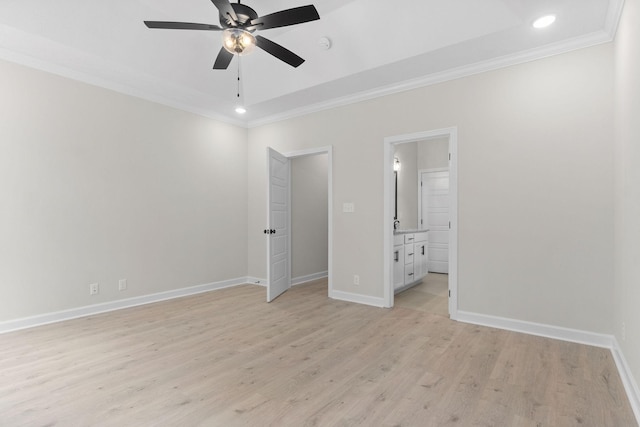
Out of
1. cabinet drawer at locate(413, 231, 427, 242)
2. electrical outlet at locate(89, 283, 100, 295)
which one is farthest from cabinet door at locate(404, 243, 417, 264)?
electrical outlet at locate(89, 283, 100, 295)

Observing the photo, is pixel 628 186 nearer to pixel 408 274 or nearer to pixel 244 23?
pixel 244 23

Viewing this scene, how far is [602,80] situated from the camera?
9.53 ft

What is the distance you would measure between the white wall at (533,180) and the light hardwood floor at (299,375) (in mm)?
415

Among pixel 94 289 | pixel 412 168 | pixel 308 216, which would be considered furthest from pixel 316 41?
pixel 412 168

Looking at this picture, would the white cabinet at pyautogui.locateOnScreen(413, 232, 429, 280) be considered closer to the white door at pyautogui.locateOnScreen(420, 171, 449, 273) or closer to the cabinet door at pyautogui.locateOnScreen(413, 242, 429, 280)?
the cabinet door at pyautogui.locateOnScreen(413, 242, 429, 280)

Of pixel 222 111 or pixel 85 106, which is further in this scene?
pixel 222 111

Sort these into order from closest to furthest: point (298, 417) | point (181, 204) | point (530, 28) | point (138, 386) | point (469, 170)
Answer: point (298, 417) → point (138, 386) → point (530, 28) → point (469, 170) → point (181, 204)

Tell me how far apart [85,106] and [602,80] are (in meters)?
5.31

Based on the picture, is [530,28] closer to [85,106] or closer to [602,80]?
[602,80]

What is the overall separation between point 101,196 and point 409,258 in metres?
4.26

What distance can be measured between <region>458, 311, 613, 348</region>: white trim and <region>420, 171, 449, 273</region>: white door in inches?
129

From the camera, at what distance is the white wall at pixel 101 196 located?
3322 millimetres

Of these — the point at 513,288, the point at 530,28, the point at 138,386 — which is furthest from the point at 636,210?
the point at 138,386

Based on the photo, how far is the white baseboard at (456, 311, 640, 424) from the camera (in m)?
2.06
